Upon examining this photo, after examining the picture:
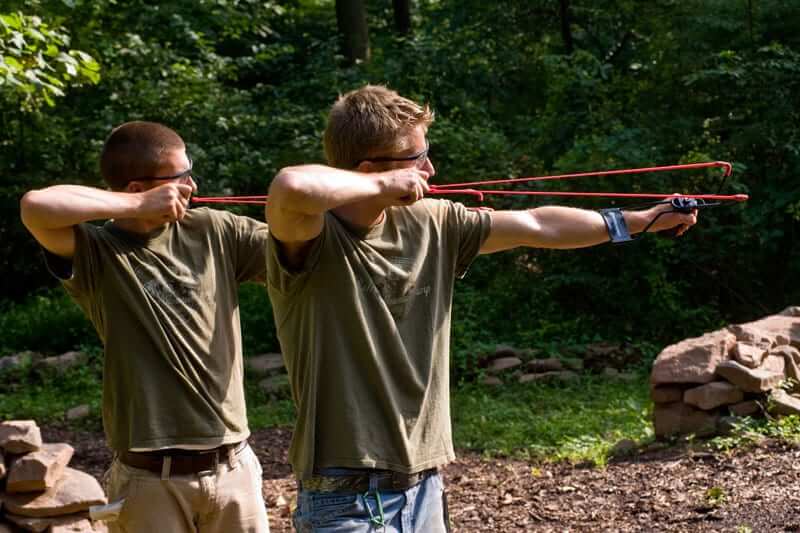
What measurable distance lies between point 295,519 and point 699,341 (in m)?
4.89

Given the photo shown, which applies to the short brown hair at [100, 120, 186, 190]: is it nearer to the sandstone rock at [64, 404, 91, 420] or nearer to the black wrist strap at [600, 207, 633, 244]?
the black wrist strap at [600, 207, 633, 244]

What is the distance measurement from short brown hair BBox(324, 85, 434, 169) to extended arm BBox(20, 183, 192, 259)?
60cm

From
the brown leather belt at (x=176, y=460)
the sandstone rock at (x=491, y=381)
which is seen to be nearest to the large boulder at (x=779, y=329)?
the sandstone rock at (x=491, y=381)

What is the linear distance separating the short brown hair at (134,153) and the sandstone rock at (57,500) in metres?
2.63

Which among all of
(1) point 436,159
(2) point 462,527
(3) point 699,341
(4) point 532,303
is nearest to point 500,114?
(1) point 436,159

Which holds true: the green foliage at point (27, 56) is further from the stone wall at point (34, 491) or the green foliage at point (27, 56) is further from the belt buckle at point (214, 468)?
the belt buckle at point (214, 468)

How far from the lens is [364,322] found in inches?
107

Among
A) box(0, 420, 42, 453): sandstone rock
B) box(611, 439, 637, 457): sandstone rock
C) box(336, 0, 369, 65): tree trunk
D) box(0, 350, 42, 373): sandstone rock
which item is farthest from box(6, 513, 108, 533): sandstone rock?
box(336, 0, 369, 65): tree trunk

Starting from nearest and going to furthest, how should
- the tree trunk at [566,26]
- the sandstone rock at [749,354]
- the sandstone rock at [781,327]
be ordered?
the sandstone rock at [749,354] → the sandstone rock at [781,327] → the tree trunk at [566,26]

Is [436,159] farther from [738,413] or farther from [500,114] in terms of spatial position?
[738,413]

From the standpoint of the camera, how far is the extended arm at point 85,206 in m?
3.09

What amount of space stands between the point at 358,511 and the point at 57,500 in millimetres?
3356

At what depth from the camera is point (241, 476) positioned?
11.2 feet

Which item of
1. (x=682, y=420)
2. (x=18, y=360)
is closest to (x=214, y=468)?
(x=682, y=420)
